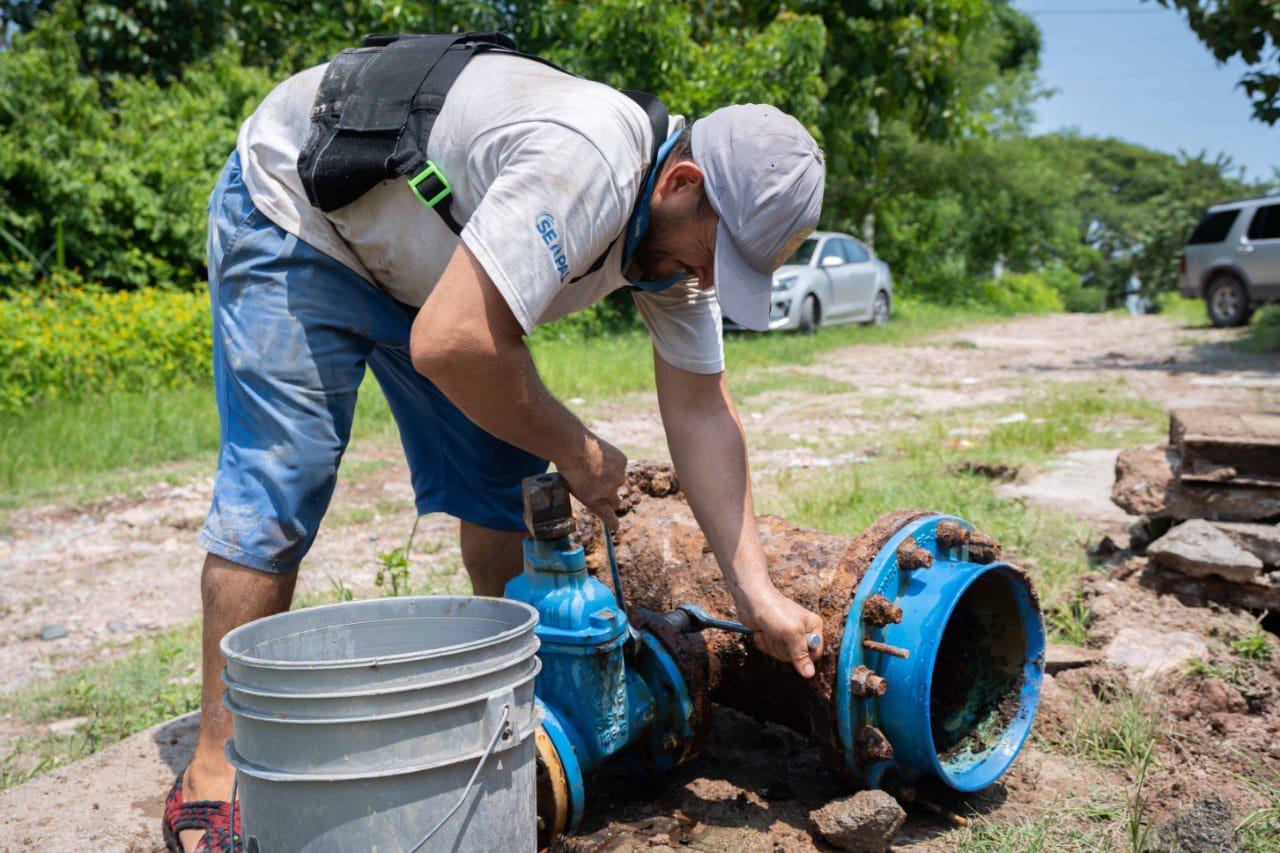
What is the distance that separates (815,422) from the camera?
7.37m

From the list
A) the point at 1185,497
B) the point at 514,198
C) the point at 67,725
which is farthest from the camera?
the point at 1185,497

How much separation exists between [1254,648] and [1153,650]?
287 mm

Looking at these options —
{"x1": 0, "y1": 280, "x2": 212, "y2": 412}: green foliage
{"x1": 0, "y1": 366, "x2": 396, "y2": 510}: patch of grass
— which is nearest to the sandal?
{"x1": 0, "y1": 366, "x2": 396, "y2": 510}: patch of grass

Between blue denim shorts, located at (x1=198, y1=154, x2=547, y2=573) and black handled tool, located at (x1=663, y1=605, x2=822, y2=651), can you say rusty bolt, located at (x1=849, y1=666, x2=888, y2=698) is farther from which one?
blue denim shorts, located at (x1=198, y1=154, x2=547, y2=573)

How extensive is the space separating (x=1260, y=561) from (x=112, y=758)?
11.0 feet

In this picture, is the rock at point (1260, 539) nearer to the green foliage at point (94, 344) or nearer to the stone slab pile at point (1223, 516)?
the stone slab pile at point (1223, 516)

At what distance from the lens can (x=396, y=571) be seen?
12.6 feet

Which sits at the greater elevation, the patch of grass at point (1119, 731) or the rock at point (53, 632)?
the patch of grass at point (1119, 731)

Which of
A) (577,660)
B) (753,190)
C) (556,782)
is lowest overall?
(556,782)

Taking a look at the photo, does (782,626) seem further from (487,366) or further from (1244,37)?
(1244,37)

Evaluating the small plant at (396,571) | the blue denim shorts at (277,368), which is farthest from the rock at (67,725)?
the blue denim shorts at (277,368)

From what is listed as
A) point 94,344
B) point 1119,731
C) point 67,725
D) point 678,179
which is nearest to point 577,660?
point 678,179

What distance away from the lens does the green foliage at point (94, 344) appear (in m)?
7.26

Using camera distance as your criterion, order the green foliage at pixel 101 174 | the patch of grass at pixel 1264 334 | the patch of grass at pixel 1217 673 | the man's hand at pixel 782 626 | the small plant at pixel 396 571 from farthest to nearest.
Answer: the patch of grass at pixel 1264 334 → the green foliage at pixel 101 174 → the small plant at pixel 396 571 → the patch of grass at pixel 1217 673 → the man's hand at pixel 782 626
